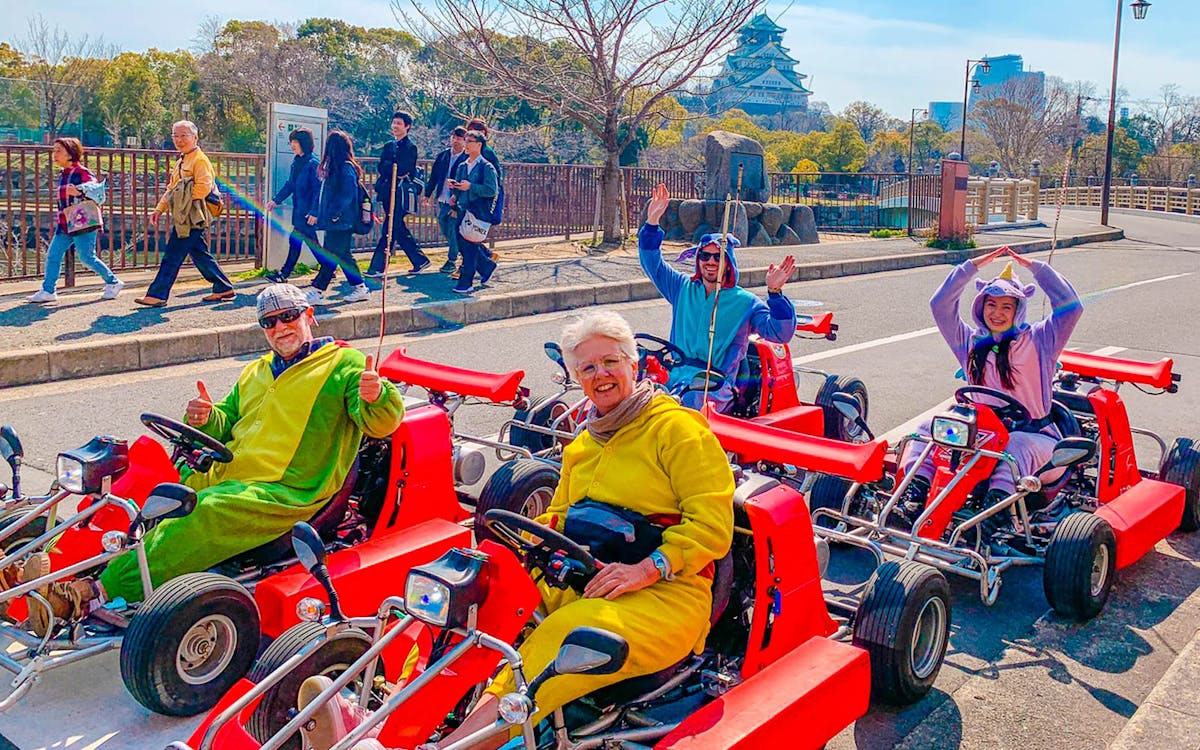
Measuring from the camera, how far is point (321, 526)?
14.5 feet

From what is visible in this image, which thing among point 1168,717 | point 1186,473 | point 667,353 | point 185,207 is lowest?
point 1168,717

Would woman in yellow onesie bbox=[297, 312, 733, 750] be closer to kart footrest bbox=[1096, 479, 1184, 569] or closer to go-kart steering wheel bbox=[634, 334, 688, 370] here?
kart footrest bbox=[1096, 479, 1184, 569]

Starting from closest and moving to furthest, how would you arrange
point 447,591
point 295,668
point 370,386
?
point 447,591 < point 295,668 < point 370,386

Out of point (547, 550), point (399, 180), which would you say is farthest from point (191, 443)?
point (399, 180)

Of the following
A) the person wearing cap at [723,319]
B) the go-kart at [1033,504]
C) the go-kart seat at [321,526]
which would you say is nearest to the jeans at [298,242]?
the person wearing cap at [723,319]

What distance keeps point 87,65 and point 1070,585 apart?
117 ft

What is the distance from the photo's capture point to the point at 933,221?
2591 cm

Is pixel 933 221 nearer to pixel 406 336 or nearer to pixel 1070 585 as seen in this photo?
pixel 406 336

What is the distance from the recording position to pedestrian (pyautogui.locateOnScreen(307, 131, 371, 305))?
38.8 feet

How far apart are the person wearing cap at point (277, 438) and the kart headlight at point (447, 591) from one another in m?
1.43

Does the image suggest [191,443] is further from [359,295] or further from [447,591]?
[359,295]

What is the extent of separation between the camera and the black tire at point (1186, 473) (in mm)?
5863

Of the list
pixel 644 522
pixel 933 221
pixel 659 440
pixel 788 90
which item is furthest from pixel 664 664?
pixel 788 90

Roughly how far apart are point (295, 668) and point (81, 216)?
8.72m
